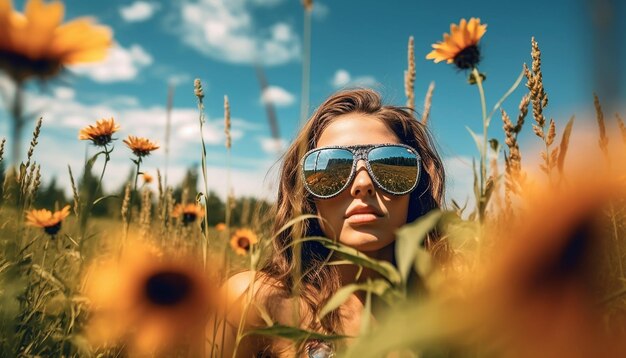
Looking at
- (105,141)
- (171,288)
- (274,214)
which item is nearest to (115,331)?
(171,288)

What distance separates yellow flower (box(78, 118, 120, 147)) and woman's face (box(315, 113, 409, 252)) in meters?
0.75

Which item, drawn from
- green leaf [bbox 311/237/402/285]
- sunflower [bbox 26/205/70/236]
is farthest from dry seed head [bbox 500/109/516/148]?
sunflower [bbox 26/205/70/236]

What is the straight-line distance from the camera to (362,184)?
1356 millimetres

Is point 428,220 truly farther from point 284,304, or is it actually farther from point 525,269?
point 284,304

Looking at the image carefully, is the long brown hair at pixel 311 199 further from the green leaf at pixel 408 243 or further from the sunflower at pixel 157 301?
the green leaf at pixel 408 243

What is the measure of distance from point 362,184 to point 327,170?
123 millimetres

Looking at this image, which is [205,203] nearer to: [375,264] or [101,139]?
[375,264]

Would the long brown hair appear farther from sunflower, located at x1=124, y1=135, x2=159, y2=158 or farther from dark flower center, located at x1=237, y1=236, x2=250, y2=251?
dark flower center, located at x1=237, y1=236, x2=250, y2=251

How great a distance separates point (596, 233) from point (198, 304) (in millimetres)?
560

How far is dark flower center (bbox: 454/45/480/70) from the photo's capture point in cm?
76

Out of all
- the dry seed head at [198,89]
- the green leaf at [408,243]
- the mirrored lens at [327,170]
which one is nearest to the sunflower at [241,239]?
the mirrored lens at [327,170]

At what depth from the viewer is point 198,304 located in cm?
66

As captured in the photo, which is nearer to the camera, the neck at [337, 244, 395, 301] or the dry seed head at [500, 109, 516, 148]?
the dry seed head at [500, 109, 516, 148]

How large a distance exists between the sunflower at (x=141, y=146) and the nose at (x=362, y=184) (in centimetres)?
87
